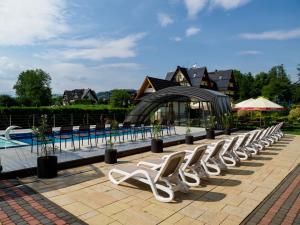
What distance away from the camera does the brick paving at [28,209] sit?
12.5 ft

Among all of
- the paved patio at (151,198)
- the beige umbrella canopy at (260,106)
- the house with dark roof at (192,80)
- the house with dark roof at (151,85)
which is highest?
the house with dark roof at (192,80)

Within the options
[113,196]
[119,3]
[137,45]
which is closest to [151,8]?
[119,3]

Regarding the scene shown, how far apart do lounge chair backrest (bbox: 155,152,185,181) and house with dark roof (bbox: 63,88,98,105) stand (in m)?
72.7

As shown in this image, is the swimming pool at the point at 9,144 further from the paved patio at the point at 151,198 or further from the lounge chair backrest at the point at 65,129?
the paved patio at the point at 151,198

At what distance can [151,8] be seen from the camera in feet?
39.9

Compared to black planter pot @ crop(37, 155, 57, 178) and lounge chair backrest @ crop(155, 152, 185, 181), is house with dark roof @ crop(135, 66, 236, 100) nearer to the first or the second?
black planter pot @ crop(37, 155, 57, 178)

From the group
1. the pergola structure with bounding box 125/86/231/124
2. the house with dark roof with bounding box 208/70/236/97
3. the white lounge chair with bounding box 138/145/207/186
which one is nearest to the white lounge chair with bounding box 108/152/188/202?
the white lounge chair with bounding box 138/145/207/186

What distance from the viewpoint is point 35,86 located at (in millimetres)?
62688

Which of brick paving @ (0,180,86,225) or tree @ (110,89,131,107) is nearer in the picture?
brick paving @ (0,180,86,225)

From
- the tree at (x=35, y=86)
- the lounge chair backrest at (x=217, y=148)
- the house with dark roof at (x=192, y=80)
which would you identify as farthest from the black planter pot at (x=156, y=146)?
the tree at (x=35, y=86)

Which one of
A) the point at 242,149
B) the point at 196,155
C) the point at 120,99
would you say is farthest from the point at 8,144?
the point at 120,99

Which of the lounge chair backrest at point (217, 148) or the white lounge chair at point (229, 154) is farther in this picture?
the white lounge chair at point (229, 154)

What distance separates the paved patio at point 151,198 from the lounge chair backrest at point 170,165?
491 mm

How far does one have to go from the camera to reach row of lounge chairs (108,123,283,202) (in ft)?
16.0
